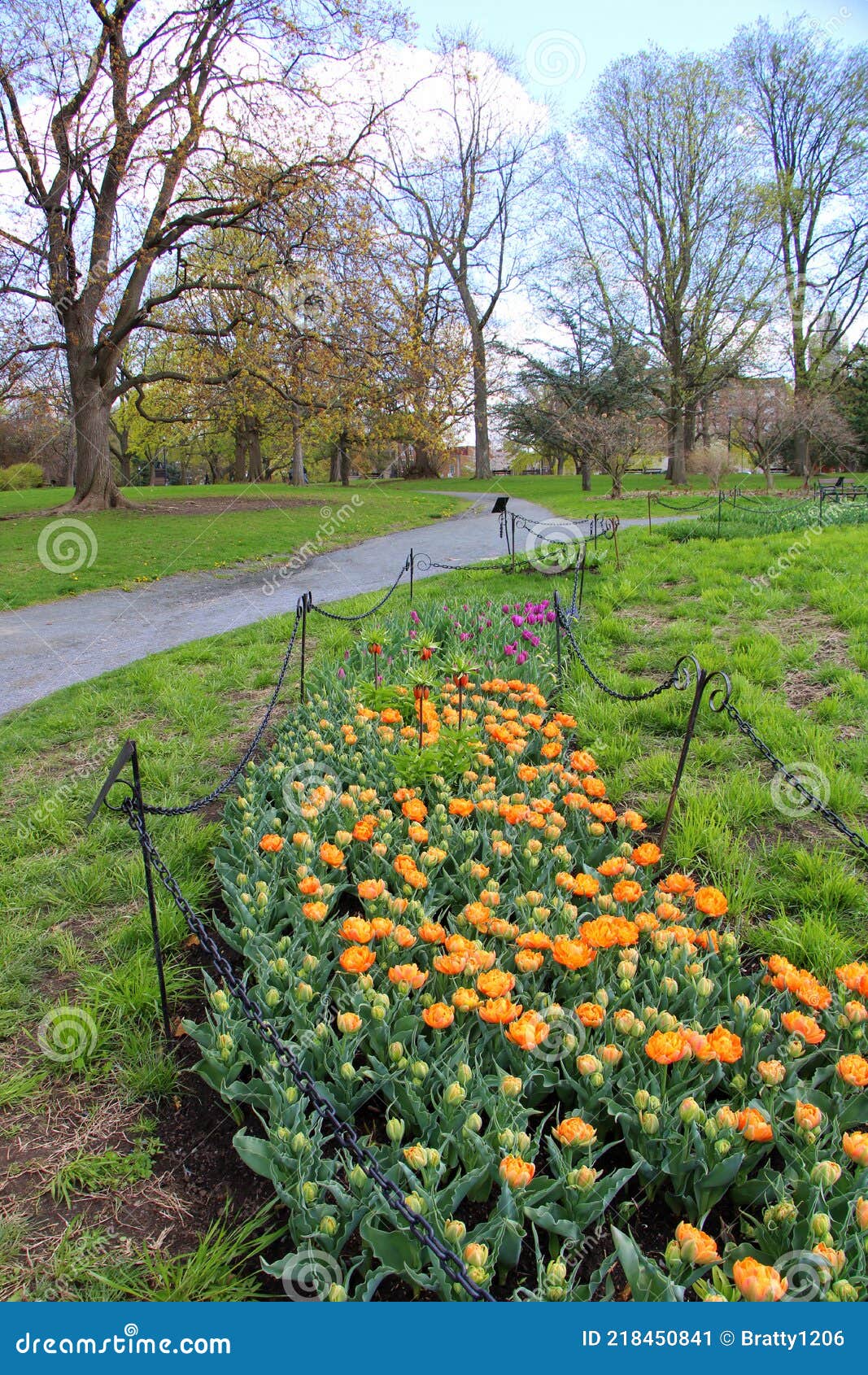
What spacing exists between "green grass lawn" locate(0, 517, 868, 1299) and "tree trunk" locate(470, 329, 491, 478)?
74.5 ft

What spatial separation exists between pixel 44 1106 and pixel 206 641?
4.92m

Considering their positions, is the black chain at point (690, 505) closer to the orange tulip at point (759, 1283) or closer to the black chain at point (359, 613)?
the black chain at point (359, 613)

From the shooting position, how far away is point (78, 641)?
7043mm

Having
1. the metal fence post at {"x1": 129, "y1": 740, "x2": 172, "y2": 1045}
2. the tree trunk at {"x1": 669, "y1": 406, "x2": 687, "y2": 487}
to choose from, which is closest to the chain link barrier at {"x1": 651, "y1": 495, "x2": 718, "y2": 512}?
the tree trunk at {"x1": 669, "y1": 406, "x2": 687, "y2": 487}

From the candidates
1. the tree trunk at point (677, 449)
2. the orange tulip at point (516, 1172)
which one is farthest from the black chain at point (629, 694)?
the tree trunk at point (677, 449)

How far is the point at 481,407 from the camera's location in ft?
97.1

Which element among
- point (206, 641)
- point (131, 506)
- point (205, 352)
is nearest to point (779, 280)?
point (205, 352)

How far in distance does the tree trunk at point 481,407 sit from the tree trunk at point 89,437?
13.8 metres

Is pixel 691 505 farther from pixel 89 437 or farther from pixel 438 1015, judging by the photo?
pixel 438 1015

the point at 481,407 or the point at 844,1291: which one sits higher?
the point at 481,407

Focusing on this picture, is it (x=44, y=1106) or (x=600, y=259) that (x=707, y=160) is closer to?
(x=600, y=259)

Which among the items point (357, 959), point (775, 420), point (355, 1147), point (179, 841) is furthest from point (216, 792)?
point (775, 420)

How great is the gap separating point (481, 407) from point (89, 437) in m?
17.3

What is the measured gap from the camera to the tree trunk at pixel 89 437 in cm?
1589
